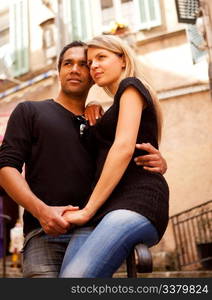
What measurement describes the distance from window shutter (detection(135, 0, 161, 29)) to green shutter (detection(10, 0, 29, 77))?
76.0 inches

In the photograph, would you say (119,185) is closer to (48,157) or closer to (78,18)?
(48,157)

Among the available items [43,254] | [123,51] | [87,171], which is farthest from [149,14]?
[43,254]

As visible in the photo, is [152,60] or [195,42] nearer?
[195,42]

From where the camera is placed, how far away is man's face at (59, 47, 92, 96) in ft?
5.45

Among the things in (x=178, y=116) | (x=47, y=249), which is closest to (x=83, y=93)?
(x=47, y=249)

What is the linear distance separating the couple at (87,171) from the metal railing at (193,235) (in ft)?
13.1

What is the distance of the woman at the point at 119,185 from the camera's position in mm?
1150

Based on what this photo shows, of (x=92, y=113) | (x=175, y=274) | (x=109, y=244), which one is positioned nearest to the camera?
(x=109, y=244)

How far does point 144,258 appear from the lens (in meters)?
1.08

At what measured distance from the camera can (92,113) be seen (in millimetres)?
1644

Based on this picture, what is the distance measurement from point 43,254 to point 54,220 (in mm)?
226

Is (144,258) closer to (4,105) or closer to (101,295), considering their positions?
(101,295)

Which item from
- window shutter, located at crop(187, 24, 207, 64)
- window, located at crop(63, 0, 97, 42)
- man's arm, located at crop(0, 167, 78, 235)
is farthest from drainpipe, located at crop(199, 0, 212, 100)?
man's arm, located at crop(0, 167, 78, 235)

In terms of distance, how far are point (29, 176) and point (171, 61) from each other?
5.22m
